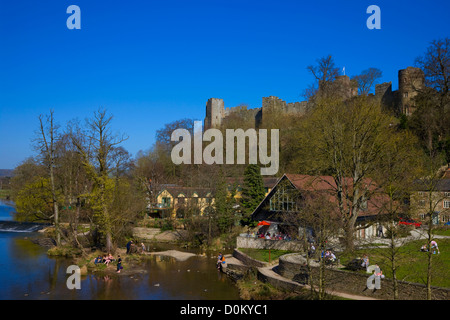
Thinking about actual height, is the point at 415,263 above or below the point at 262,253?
above

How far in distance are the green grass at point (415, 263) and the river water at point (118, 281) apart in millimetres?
7250

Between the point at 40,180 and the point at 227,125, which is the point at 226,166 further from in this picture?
the point at 40,180

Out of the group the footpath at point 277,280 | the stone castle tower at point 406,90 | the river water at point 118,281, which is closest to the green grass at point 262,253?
the footpath at point 277,280

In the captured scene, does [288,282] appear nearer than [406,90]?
Yes

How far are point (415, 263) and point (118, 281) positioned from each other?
51.6ft

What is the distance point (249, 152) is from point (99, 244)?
87.1 feet

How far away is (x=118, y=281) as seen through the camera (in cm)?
2242

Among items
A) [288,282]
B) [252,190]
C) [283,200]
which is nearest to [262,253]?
[283,200]

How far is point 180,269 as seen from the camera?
84.3ft

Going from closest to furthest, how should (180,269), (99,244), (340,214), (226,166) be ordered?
(340,214), (180,269), (99,244), (226,166)

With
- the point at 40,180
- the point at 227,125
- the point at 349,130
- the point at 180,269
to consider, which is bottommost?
the point at 180,269

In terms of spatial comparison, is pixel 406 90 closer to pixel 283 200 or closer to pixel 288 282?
pixel 283 200
